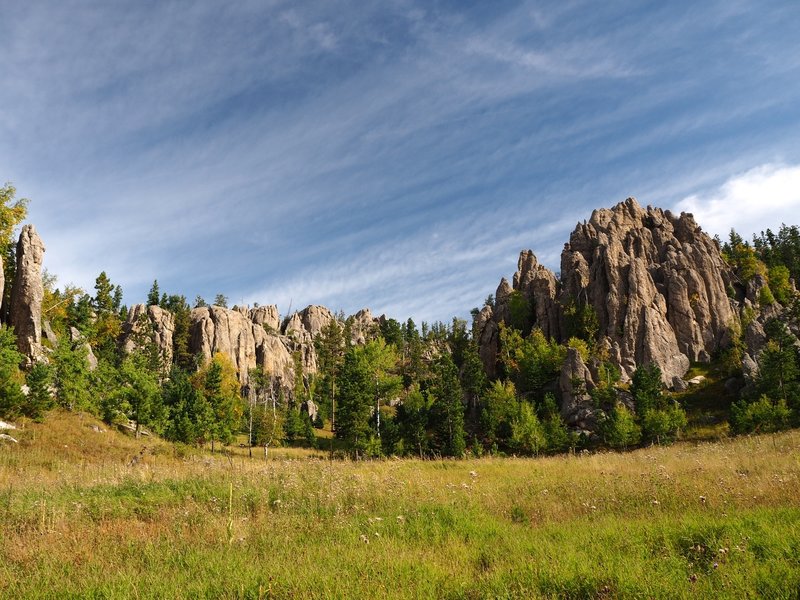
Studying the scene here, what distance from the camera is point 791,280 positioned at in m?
97.8

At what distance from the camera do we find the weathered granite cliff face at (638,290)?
76.8 meters

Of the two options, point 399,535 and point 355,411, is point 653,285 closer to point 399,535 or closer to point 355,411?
point 355,411

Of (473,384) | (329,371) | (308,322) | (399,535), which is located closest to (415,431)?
(473,384)

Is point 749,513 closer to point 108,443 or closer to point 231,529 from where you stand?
point 231,529

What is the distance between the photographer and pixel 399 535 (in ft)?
25.8

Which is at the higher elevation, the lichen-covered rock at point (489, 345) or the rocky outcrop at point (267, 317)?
the rocky outcrop at point (267, 317)

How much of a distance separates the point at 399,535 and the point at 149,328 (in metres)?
112

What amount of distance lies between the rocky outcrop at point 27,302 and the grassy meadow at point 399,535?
42960 millimetres

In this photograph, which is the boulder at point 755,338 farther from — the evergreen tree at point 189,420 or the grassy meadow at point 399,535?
the evergreen tree at point 189,420

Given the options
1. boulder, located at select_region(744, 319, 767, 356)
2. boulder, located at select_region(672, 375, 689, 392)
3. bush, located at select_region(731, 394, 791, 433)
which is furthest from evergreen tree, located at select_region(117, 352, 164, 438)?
boulder, located at select_region(744, 319, 767, 356)

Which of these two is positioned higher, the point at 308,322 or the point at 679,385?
the point at 308,322

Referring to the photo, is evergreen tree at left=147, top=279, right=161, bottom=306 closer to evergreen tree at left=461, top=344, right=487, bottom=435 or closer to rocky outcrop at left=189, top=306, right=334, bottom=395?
rocky outcrop at left=189, top=306, right=334, bottom=395

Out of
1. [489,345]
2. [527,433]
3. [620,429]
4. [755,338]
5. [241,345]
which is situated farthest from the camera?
[241,345]

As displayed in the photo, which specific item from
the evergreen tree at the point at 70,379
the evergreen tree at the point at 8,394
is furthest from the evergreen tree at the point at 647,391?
the evergreen tree at the point at 70,379
